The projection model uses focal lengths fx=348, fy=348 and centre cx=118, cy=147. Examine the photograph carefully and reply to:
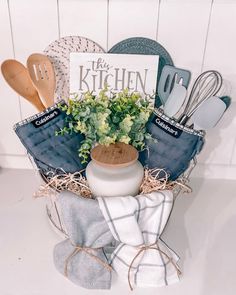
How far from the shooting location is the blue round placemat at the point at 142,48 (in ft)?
2.52

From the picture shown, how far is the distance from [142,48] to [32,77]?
0.82ft

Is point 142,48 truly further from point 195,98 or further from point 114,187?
point 114,187

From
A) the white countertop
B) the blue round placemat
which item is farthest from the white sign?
the white countertop

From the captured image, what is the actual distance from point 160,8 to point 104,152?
1.16 feet

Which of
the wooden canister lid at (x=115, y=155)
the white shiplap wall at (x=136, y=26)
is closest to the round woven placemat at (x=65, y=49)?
the white shiplap wall at (x=136, y=26)

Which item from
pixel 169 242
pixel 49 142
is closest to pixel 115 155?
pixel 49 142

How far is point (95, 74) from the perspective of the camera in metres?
0.79

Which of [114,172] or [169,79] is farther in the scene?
[169,79]

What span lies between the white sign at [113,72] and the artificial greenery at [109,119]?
17cm

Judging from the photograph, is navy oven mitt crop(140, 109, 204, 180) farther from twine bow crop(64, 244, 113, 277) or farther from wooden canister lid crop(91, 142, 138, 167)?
twine bow crop(64, 244, 113, 277)

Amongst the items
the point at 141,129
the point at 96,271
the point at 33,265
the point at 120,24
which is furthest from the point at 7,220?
the point at 120,24

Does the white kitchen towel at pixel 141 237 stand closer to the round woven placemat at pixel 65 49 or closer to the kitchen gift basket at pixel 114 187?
the kitchen gift basket at pixel 114 187

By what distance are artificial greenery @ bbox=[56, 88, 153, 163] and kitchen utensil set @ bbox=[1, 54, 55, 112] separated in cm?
12

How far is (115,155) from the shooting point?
594mm
